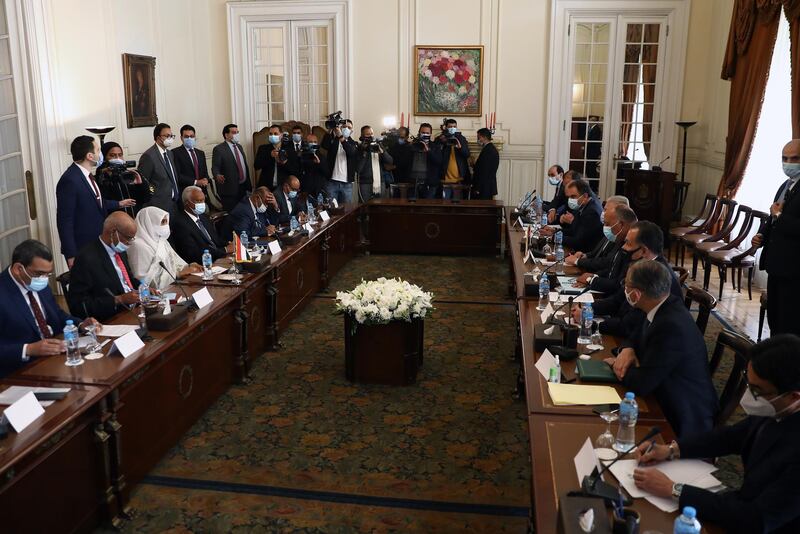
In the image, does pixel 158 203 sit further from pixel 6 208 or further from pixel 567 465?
pixel 567 465

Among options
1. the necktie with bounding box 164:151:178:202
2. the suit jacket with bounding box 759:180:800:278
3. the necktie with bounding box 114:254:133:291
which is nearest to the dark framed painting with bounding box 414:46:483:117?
the necktie with bounding box 164:151:178:202

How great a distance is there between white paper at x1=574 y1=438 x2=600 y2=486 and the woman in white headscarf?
3512 mm

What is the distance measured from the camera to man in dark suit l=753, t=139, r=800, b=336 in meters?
4.82

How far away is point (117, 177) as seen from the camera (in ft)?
22.6

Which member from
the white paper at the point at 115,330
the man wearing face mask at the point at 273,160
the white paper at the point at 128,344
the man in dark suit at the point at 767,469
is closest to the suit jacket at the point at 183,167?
the man wearing face mask at the point at 273,160

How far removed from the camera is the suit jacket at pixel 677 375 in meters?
3.09

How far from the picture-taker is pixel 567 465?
2.55m

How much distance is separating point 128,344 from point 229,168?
5.95 meters

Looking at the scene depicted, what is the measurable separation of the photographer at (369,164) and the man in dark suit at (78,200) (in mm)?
4327

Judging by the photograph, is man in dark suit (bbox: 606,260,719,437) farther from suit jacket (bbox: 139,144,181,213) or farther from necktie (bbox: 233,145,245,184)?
necktie (bbox: 233,145,245,184)

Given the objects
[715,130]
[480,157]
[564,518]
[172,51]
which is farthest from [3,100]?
[715,130]

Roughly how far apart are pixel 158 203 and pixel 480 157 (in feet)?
15.6

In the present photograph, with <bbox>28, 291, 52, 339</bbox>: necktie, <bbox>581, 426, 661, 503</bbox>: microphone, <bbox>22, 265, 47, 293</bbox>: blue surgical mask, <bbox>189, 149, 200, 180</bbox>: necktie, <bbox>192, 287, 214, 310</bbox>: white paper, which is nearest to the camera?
<bbox>581, 426, 661, 503</bbox>: microphone

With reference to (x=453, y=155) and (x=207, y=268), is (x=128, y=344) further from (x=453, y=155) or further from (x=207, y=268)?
(x=453, y=155)
